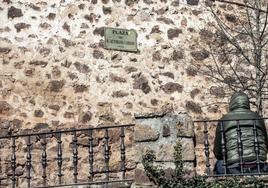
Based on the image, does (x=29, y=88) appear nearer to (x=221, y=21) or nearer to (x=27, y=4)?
(x=27, y=4)

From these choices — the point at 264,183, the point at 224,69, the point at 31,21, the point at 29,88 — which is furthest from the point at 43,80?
the point at 264,183

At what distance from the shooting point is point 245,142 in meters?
8.91

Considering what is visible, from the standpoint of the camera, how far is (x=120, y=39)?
Answer: 1199cm

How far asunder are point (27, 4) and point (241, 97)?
408cm

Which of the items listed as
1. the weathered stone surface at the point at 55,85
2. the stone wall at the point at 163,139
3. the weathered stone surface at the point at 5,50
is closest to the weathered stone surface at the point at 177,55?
the weathered stone surface at the point at 55,85

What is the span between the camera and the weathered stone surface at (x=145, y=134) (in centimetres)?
847

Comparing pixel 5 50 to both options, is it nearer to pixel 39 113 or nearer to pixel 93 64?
pixel 39 113

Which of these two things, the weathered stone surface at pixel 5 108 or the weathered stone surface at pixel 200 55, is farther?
the weathered stone surface at pixel 200 55

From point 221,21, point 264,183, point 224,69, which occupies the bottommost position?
point 264,183

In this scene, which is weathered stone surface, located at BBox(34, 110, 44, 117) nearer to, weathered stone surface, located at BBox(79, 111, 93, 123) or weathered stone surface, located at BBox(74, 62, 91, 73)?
weathered stone surface, located at BBox(79, 111, 93, 123)

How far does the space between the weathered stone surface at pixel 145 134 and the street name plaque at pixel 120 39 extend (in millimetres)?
3544

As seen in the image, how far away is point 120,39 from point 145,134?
12.4 feet

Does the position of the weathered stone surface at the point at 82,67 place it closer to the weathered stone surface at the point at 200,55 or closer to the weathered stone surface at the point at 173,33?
the weathered stone surface at the point at 173,33

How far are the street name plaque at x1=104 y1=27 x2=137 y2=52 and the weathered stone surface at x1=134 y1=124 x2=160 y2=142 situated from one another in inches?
140
